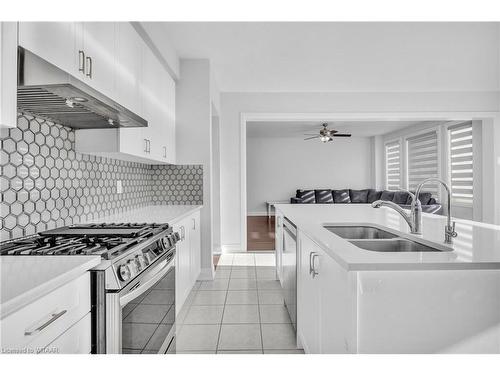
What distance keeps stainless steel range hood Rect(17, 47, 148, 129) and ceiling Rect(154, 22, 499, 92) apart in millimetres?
1231

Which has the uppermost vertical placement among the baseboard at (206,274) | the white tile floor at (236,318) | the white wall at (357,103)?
the white wall at (357,103)

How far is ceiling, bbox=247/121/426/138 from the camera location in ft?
24.5

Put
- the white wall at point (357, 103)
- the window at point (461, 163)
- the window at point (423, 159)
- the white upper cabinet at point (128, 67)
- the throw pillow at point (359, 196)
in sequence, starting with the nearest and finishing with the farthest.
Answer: the white upper cabinet at point (128, 67) → the white wall at point (357, 103) → the window at point (461, 163) → the window at point (423, 159) → the throw pillow at point (359, 196)

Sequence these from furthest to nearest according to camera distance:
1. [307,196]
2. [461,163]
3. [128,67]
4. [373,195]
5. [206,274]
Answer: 1. [307,196]
2. [373,195]
3. [461,163]
4. [206,274]
5. [128,67]

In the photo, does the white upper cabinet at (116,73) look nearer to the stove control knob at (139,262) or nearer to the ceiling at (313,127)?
the stove control knob at (139,262)

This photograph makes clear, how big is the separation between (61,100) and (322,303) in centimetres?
154

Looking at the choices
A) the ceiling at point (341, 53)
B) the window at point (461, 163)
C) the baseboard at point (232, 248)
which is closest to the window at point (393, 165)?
the window at point (461, 163)

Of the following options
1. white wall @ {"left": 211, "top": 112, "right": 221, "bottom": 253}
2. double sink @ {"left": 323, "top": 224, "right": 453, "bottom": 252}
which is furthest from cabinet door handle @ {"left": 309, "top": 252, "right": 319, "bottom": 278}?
white wall @ {"left": 211, "top": 112, "right": 221, "bottom": 253}

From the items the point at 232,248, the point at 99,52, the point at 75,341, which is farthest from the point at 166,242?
the point at 232,248

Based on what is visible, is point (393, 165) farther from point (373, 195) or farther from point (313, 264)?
point (313, 264)

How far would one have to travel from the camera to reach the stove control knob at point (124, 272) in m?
1.28

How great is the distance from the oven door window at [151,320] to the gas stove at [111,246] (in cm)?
15

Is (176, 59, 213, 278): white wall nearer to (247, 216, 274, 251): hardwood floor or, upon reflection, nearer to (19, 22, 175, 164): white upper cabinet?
(19, 22, 175, 164): white upper cabinet

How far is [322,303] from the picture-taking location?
1.47m
